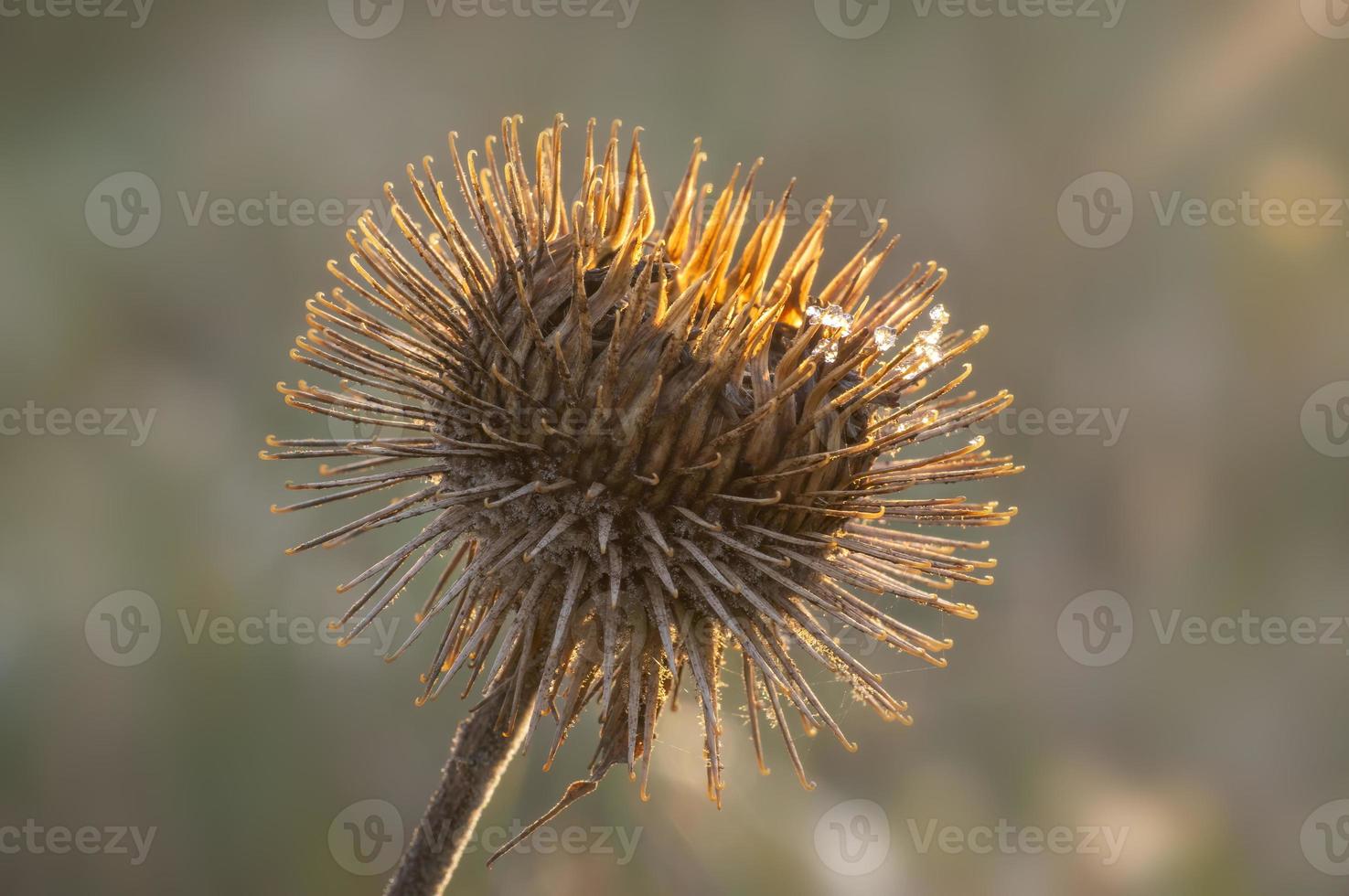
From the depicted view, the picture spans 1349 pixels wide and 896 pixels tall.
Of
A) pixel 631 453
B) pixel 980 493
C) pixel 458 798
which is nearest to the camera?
pixel 631 453

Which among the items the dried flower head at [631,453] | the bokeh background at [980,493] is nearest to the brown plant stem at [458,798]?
the dried flower head at [631,453]

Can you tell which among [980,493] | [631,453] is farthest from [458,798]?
[980,493]

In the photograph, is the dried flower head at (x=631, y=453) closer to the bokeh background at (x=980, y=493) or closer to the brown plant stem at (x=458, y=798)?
the brown plant stem at (x=458, y=798)

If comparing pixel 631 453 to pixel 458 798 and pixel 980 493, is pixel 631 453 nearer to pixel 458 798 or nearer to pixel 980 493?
pixel 458 798

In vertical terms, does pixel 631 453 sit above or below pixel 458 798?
above

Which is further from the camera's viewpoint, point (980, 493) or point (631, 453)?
point (980, 493)

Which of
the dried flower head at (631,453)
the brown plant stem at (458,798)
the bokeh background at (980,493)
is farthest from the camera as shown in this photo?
the bokeh background at (980,493)
